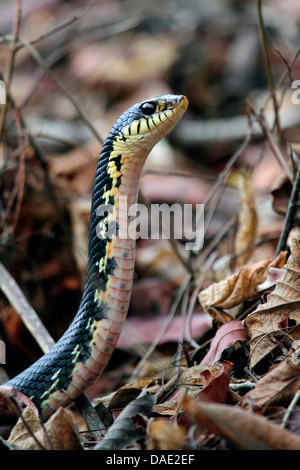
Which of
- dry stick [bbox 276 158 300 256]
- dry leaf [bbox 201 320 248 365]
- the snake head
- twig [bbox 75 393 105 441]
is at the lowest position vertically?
twig [bbox 75 393 105 441]

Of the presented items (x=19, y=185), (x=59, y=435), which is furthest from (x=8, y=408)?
(x=19, y=185)

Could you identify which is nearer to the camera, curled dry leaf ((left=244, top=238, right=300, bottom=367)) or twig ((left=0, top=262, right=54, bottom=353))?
curled dry leaf ((left=244, top=238, right=300, bottom=367))

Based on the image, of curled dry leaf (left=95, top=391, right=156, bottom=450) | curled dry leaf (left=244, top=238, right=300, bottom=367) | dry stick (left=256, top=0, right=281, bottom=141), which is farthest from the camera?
dry stick (left=256, top=0, right=281, bottom=141)

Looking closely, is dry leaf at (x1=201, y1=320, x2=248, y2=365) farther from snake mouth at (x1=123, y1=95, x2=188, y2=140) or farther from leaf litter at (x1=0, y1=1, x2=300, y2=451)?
snake mouth at (x1=123, y1=95, x2=188, y2=140)

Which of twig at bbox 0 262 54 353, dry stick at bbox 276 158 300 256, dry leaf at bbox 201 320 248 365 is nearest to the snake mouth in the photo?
dry stick at bbox 276 158 300 256

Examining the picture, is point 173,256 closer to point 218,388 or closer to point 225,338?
point 225,338

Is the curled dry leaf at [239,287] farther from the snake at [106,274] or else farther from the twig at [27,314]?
the twig at [27,314]
